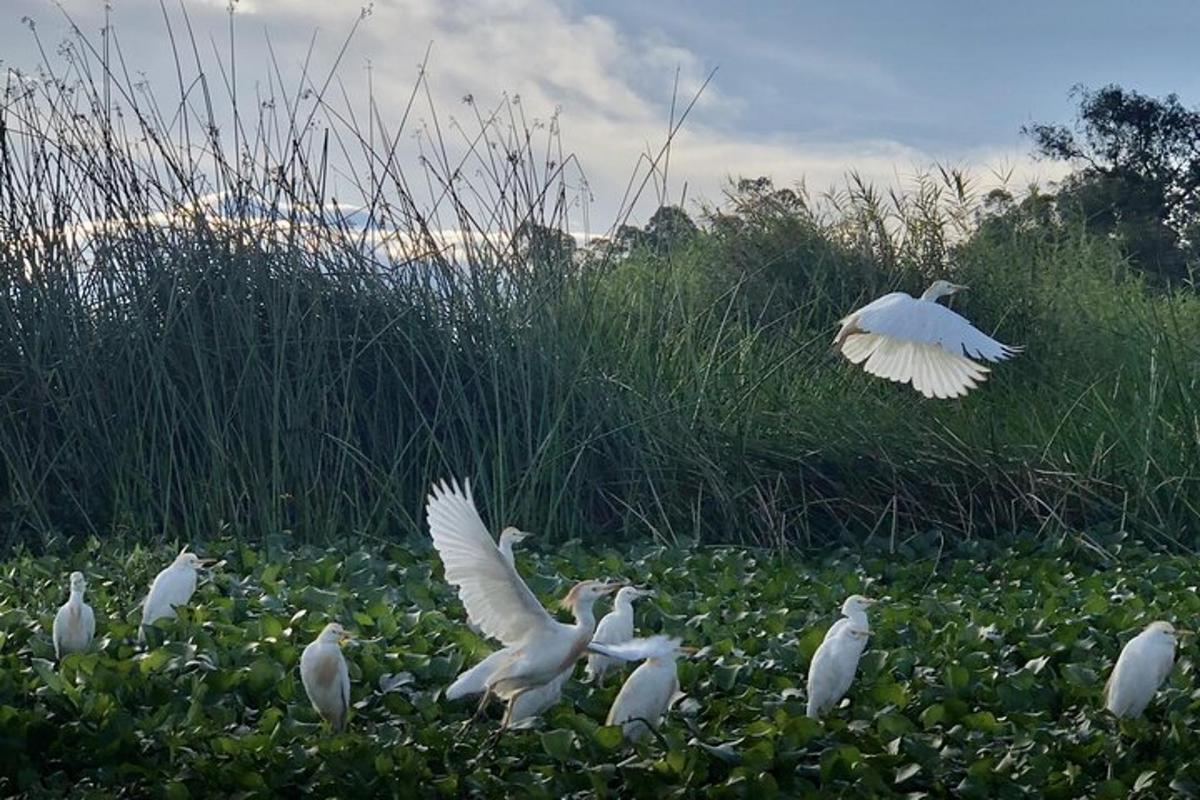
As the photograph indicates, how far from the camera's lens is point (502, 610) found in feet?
11.3

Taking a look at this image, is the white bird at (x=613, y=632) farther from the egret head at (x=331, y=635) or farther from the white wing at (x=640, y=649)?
the white wing at (x=640, y=649)

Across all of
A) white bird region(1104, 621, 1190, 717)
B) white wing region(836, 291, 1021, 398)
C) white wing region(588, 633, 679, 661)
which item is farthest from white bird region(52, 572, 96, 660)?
white wing region(836, 291, 1021, 398)

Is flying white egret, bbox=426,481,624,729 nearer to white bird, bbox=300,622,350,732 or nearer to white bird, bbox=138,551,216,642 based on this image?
white bird, bbox=300,622,350,732

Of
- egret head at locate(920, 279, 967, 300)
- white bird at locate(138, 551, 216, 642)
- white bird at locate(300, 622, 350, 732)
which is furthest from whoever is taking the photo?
egret head at locate(920, 279, 967, 300)

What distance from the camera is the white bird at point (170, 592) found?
4.39 meters

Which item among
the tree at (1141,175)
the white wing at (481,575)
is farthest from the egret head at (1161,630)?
the tree at (1141,175)

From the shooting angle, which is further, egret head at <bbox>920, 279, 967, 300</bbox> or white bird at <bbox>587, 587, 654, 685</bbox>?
egret head at <bbox>920, 279, 967, 300</bbox>

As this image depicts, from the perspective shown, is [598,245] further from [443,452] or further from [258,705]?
[258,705]

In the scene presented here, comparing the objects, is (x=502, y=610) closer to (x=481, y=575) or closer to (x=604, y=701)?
(x=481, y=575)

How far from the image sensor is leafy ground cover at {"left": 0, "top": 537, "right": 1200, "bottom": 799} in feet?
11.0

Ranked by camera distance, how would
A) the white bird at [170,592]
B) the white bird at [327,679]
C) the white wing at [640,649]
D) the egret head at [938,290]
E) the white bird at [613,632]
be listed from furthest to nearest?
the egret head at [938,290] < the white bird at [170,592] < the white bird at [613,632] < the white bird at [327,679] < the white wing at [640,649]

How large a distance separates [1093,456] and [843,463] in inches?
33.5

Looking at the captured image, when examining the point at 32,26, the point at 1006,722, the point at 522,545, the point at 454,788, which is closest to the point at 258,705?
the point at 454,788

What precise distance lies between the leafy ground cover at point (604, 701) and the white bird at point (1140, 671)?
0.15 ft
